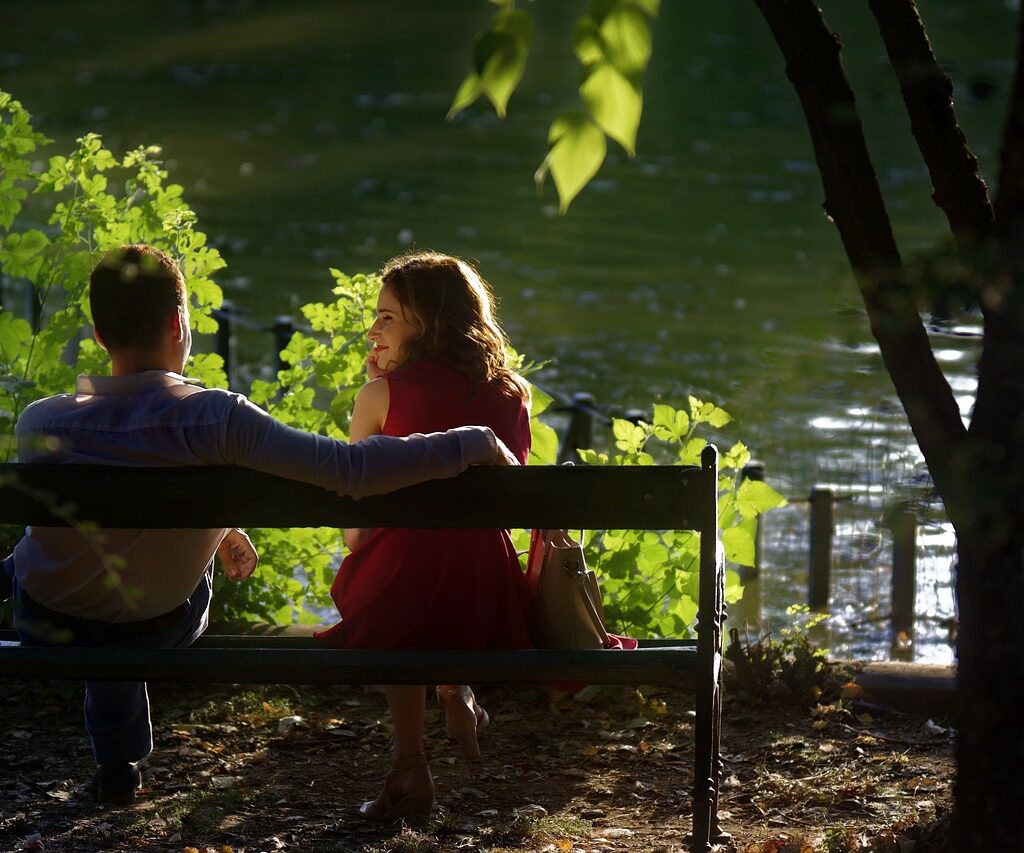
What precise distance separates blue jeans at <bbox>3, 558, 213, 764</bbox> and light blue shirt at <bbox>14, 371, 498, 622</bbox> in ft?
0.10

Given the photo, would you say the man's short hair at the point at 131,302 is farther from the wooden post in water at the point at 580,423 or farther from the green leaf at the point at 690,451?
the wooden post in water at the point at 580,423

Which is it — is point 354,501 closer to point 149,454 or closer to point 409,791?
point 149,454

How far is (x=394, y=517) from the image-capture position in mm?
3004

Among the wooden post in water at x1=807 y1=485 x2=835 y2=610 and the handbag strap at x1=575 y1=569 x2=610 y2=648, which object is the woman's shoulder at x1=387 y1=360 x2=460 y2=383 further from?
the wooden post in water at x1=807 y1=485 x2=835 y2=610

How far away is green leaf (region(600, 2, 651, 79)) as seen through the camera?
1.78 meters

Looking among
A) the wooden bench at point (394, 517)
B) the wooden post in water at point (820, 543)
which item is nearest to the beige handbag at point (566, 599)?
the wooden bench at point (394, 517)

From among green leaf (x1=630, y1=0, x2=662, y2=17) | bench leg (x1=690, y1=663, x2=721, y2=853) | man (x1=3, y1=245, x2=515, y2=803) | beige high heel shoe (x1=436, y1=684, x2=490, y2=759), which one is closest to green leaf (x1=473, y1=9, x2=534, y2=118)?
green leaf (x1=630, y1=0, x2=662, y2=17)

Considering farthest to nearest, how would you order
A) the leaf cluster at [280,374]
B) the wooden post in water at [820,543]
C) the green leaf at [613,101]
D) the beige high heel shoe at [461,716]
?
the wooden post in water at [820,543] → the leaf cluster at [280,374] → the beige high heel shoe at [461,716] → the green leaf at [613,101]

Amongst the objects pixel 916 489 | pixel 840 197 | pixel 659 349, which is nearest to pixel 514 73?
pixel 916 489

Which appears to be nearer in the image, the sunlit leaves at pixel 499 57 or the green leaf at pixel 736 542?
the sunlit leaves at pixel 499 57

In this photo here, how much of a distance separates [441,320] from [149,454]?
2.60 feet

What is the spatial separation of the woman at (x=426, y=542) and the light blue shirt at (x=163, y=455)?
15.3 inches

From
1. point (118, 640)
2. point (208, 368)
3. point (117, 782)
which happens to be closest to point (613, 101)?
point (118, 640)

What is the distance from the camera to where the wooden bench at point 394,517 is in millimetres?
2975
